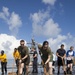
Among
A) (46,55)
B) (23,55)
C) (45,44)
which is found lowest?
(46,55)

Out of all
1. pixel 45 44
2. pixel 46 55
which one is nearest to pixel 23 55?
pixel 46 55

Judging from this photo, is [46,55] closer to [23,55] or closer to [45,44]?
[45,44]

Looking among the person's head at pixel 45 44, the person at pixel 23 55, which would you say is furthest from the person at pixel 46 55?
the person at pixel 23 55

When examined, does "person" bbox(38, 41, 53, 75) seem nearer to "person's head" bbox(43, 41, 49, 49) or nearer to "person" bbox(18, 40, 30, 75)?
"person's head" bbox(43, 41, 49, 49)

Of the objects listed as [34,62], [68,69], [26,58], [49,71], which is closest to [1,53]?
[34,62]

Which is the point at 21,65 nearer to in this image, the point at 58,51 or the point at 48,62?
the point at 48,62

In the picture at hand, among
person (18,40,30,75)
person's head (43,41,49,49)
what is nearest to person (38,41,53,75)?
person's head (43,41,49,49)

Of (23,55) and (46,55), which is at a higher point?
(23,55)

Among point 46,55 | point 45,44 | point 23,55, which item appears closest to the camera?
point 45,44

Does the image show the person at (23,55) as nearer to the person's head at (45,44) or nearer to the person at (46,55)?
the person at (46,55)

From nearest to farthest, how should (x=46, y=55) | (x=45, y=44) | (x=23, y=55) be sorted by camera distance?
(x=45, y=44)
(x=46, y=55)
(x=23, y=55)

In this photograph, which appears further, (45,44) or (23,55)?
(23,55)

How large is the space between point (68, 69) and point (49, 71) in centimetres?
805

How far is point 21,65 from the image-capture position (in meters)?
18.9
